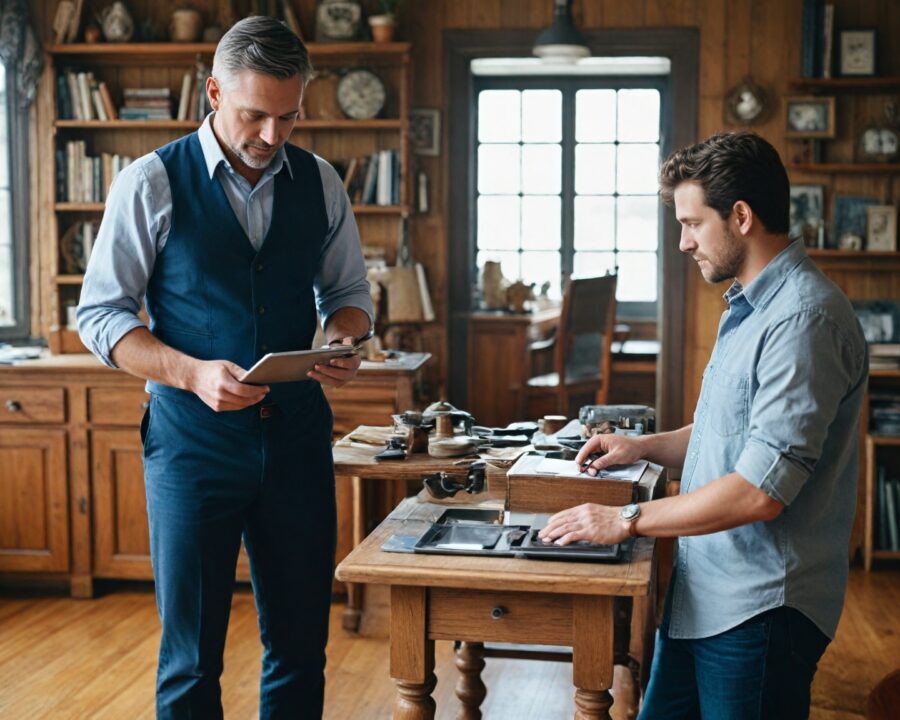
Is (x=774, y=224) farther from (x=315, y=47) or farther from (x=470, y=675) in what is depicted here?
(x=315, y=47)

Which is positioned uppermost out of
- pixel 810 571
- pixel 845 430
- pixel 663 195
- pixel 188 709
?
pixel 663 195

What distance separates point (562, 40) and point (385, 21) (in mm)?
767

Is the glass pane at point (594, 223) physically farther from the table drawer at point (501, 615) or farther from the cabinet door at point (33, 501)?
the table drawer at point (501, 615)

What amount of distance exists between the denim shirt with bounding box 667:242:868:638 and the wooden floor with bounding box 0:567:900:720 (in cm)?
165

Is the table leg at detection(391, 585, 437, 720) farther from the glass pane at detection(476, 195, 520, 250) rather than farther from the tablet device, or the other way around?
the glass pane at detection(476, 195, 520, 250)

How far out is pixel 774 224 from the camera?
6.33 feet

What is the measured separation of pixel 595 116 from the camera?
25.3 ft

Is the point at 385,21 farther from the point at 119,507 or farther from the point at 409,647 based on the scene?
the point at 409,647

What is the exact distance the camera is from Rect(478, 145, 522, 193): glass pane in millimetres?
7688

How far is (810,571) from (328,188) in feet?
4.15

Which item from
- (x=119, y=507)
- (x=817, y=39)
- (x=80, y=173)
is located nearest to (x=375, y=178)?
(x=80, y=173)

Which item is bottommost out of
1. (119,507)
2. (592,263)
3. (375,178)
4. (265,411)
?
(119,507)

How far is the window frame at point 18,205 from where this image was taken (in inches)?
204

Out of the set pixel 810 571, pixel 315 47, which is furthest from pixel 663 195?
pixel 315 47
